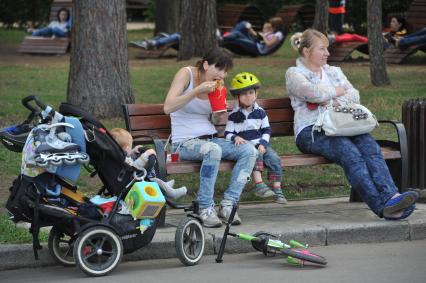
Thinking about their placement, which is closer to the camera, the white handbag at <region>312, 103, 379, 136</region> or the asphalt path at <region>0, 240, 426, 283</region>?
the asphalt path at <region>0, 240, 426, 283</region>

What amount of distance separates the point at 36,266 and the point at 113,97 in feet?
19.2

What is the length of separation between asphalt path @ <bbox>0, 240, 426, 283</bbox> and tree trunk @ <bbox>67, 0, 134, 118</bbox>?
225 inches

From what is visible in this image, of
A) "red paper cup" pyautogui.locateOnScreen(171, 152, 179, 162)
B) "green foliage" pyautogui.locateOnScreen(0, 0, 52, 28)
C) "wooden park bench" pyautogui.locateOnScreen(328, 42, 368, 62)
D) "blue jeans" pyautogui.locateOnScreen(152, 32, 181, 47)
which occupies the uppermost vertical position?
"red paper cup" pyautogui.locateOnScreen(171, 152, 179, 162)

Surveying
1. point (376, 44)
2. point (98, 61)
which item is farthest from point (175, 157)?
point (376, 44)

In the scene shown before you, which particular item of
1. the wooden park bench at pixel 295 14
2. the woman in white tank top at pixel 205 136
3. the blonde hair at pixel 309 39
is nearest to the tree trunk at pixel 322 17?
the wooden park bench at pixel 295 14

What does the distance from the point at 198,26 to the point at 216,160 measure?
13.6 m

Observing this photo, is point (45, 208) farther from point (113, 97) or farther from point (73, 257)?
point (113, 97)

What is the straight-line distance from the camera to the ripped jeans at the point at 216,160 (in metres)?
7.91

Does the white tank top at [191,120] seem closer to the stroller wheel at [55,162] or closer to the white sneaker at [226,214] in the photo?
the white sneaker at [226,214]

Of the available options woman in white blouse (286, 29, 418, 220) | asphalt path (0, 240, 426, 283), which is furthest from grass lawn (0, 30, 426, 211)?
asphalt path (0, 240, 426, 283)

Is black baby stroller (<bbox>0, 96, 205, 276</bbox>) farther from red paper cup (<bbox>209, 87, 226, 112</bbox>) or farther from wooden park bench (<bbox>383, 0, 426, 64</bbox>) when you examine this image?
wooden park bench (<bbox>383, 0, 426, 64</bbox>)

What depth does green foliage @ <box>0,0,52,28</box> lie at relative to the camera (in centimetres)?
3481

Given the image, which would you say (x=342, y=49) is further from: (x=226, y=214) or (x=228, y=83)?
(x=226, y=214)

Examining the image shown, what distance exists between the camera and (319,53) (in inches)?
346
